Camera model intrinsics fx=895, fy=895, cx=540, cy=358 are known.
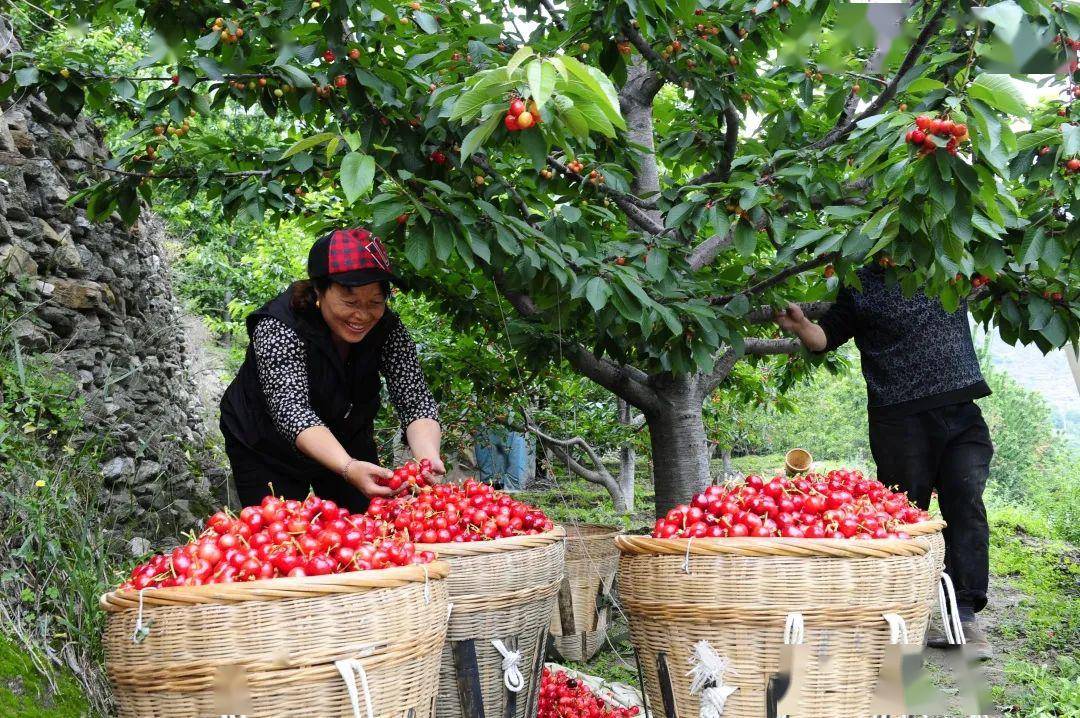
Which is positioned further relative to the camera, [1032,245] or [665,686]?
[1032,245]

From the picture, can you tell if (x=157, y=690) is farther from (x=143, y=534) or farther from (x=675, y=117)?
(x=675, y=117)

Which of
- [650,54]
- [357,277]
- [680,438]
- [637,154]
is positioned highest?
[650,54]

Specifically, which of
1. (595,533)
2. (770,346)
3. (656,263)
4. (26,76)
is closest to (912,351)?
(770,346)

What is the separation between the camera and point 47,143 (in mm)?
4770

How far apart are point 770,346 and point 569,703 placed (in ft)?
7.03

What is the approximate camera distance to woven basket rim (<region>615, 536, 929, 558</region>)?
195cm

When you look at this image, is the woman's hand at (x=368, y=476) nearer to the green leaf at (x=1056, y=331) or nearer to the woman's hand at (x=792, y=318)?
the woman's hand at (x=792, y=318)

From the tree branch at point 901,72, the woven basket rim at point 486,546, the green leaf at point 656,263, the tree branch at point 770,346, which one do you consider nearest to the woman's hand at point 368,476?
the woven basket rim at point 486,546

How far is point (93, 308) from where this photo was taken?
15.9 feet

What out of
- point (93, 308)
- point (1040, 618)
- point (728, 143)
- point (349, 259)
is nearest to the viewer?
point (349, 259)

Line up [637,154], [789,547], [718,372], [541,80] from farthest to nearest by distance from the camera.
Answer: [718,372] → [637,154] → [789,547] → [541,80]

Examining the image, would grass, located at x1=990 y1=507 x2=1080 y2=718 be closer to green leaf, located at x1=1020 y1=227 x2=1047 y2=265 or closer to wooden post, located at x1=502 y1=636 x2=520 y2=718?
green leaf, located at x1=1020 y1=227 x2=1047 y2=265

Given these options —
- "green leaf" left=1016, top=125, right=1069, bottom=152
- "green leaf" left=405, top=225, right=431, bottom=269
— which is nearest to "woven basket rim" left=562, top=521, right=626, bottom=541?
"green leaf" left=405, top=225, right=431, bottom=269

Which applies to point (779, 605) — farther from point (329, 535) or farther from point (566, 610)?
point (566, 610)
